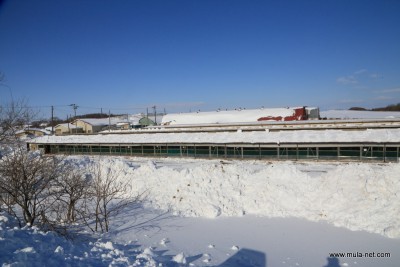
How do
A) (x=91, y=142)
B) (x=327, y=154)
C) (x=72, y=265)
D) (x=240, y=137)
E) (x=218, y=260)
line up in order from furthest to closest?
(x=91, y=142) → (x=240, y=137) → (x=327, y=154) → (x=218, y=260) → (x=72, y=265)

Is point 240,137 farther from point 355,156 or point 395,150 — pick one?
point 395,150

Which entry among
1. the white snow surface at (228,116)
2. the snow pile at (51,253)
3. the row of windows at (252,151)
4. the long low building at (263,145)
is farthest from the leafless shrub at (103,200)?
the white snow surface at (228,116)

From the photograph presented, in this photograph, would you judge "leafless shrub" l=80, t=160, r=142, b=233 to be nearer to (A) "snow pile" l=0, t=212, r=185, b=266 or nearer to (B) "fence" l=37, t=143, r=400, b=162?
(A) "snow pile" l=0, t=212, r=185, b=266

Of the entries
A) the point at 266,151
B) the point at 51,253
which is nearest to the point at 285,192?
the point at 266,151

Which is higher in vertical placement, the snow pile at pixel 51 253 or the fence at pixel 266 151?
the fence at pixel 266 151

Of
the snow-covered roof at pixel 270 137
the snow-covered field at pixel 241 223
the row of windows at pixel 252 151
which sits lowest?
the snow-covered field at pixel 241 223

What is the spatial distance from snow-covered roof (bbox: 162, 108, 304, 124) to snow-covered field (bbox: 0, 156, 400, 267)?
3160 cm

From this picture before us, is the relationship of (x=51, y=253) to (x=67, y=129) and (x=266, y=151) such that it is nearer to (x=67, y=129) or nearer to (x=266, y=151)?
(x=266, y=151)

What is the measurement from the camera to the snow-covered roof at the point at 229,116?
5219 centimetres

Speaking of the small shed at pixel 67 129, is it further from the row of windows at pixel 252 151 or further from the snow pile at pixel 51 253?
the snow pile at pixel 51 253

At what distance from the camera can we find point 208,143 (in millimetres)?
26484

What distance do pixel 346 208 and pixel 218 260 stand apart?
7.97 metres

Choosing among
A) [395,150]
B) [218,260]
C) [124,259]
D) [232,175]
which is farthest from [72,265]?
[395,150]

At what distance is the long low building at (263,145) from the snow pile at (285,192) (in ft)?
7.29
